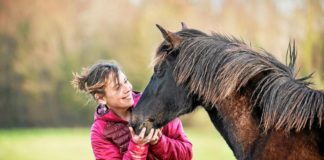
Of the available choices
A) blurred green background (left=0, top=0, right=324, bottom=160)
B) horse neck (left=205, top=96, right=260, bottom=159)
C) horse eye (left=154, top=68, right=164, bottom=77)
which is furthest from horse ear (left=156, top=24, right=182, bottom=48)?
blurred green background (left=0, top=0, right=324, bottom=160)

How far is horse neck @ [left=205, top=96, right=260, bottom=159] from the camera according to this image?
3.31 metres

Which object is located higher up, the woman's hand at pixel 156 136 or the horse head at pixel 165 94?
the horse head at pixel 165 94

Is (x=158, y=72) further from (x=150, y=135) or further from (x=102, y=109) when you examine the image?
(x=102, y=109)

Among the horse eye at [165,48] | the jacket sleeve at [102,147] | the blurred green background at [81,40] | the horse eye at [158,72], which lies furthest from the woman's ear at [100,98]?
the blurred green background at [81,40]

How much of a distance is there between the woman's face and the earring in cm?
9

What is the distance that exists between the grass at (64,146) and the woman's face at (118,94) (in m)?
9.43

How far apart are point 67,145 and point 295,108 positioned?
13.0m

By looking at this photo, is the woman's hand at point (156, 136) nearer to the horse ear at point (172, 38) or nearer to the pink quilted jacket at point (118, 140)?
the pink quilted jacket at point (118, 140)

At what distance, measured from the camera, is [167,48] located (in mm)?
3561

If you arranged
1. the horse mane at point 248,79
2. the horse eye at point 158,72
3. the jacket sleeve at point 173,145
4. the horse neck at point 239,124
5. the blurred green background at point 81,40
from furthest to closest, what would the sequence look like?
the blurred green background at point 81,40 → the jacket sleeve at point 173,145 → the horse eye at point 158,72 → the horse neck at point 239,124 → the horse mane at point 248,79

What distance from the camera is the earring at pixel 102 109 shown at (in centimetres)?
420

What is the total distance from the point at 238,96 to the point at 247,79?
122mm

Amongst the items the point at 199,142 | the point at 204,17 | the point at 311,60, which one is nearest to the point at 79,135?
the point at 199,142

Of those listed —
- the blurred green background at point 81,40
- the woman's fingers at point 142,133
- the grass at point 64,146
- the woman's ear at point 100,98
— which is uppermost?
the woman's ear at point 100,98
